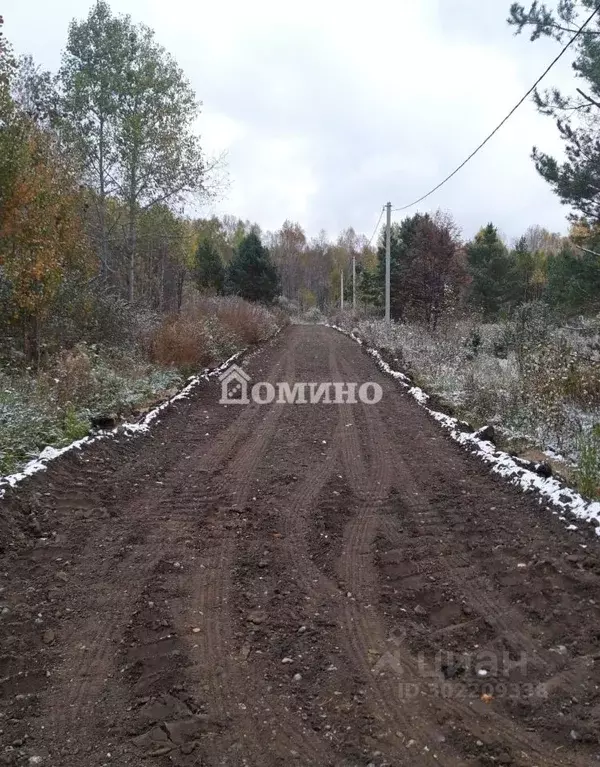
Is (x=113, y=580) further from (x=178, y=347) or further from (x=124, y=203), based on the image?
(x=124, y=203)

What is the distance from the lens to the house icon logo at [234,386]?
11008mm

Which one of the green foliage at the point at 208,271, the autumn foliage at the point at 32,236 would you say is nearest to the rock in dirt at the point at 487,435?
the autumn foliage at the point at 32,236

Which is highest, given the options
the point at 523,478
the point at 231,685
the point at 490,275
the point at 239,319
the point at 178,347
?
the point at 490,275

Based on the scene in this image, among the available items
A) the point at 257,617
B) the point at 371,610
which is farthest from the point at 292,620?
the point at 371,610

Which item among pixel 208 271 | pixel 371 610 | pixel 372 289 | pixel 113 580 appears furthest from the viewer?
pixel 208 271

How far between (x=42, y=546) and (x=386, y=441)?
4.79 meters

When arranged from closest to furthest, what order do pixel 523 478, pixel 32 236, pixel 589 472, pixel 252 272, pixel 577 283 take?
pixel 589 472 < pixel 523 478 < pixel 32 236 < pixel 577 283 < pixel 252 272

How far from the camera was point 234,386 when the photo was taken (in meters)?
12.7

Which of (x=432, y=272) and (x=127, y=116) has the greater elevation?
(x=127, y=116)

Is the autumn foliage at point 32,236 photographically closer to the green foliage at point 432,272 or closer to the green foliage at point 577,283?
the green foliage at point 577,283

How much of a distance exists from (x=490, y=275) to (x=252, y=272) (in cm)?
1636

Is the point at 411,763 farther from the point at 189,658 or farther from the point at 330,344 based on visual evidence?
the point at 330,344

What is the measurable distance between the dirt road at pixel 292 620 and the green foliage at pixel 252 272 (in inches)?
1336

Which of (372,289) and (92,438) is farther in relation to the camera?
A: (372,289)
